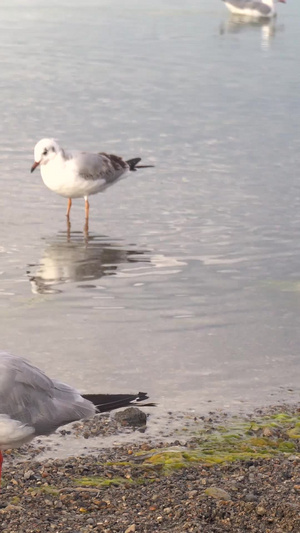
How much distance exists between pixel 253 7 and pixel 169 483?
3281 centimetres

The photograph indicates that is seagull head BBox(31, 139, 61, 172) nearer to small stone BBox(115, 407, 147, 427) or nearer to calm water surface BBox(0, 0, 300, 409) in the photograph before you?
calm water surface BBox(0, 0, 300, 409)

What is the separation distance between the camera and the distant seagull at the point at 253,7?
3581cm

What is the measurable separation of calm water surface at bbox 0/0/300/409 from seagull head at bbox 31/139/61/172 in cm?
57

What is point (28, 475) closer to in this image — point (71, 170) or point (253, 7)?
point (71, 170)

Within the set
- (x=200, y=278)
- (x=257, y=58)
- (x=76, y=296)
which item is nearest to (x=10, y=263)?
(x=76, y=296)

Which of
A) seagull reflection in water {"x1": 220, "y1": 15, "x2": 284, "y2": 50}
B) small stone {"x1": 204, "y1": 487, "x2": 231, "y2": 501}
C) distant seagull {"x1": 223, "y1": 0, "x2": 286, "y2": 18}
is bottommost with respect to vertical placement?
small stone {"x1": 204, "y1": 487, "x2": 231, "y2": 501}

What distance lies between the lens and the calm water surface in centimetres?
795

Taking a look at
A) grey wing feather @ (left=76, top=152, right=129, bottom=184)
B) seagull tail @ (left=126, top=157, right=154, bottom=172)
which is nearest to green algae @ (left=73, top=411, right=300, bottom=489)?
grey wing feather @ (left=76, top=152, right=129, bottom=184)

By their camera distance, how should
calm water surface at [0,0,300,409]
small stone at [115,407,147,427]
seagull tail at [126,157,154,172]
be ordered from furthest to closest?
seagull tail at [126,157,154,172]
calm water surface at [0,0,300,409]
small stone at [115,407,147,427]

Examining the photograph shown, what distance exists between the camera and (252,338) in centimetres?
852

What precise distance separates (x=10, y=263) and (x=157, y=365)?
10.2 feet

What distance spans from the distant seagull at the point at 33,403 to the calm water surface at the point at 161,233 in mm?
1271

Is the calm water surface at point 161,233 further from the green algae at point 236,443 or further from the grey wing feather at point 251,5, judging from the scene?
the grey wing feather at point 251,5

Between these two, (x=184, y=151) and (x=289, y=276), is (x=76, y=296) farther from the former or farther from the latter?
→ (x=184, y=151)
